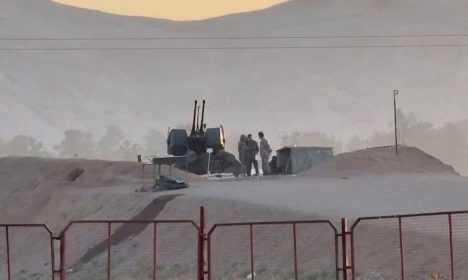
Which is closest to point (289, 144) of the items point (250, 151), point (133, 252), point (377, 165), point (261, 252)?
point (250, 151)

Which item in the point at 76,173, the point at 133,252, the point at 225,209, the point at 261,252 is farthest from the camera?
the point at 76,173

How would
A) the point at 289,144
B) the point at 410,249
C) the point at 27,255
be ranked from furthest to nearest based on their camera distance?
1. the point at 289,144
2. the point at 27,255
3. the point at 410,249

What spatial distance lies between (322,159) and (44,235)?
62.6 feet

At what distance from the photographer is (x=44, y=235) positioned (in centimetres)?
3303

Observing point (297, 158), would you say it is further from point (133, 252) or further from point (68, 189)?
point (133, 252)

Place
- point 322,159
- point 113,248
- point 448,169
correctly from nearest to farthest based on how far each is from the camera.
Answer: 1. point 113,248
2. point 448,169
3. point 322,159

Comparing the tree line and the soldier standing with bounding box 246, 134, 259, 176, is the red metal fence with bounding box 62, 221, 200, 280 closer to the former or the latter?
the soldier standing with bounding box 246, 134, 259, 176

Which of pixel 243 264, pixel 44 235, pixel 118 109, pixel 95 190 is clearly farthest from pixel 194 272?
pixel 118 109

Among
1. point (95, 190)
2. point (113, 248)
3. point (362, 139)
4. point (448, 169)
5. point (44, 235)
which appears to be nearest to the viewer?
point (113, 248)

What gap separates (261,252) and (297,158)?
24421mm

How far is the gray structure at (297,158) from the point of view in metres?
48.2

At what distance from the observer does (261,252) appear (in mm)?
24109

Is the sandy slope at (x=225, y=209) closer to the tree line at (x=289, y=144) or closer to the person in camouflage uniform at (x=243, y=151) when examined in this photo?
the person in camouflage uniform at (x=243, y=151)

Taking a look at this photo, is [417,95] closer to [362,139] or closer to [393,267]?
[362,139]
